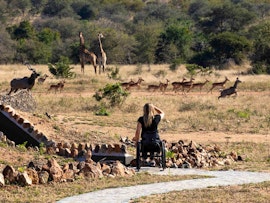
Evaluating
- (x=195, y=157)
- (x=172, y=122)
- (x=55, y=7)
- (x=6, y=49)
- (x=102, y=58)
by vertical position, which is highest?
(x=55, y=7)

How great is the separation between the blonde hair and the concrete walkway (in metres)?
0.81

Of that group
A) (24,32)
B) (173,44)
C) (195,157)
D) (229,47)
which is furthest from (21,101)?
(24,32)

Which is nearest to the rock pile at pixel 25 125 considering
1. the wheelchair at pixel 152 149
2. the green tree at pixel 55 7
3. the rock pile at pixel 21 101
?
the rock pile at pixel 21 101

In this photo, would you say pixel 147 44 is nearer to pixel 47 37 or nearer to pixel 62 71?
pixel 47 37

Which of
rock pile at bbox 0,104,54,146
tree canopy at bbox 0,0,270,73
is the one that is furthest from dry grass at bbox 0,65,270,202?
tree canopy at bbox 0,0,270,73

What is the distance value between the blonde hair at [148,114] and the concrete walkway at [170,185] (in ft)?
2.65

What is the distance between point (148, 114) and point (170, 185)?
158cm

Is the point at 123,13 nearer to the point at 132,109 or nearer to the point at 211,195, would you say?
the point at 132,109

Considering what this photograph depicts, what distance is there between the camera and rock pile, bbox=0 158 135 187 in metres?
10.6

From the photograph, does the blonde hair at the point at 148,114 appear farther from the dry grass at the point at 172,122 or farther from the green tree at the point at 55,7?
the green tree at the point at 55,7

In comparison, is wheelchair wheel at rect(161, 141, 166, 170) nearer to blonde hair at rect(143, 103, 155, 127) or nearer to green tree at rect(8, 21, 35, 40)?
blonde hair at rect(143, 103, 155, 127)

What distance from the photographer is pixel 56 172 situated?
1093 centimetres

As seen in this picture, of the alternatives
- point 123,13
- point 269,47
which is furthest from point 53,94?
point 123,13

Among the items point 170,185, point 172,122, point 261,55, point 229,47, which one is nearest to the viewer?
point 170,185
